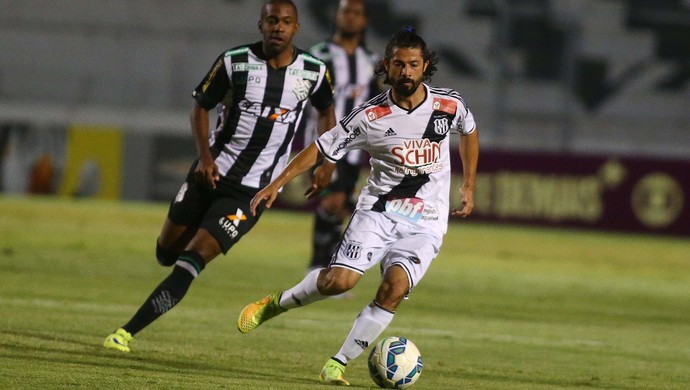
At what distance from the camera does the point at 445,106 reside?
21.9ft

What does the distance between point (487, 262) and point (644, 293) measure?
2865mm

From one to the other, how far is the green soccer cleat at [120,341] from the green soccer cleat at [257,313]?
639 millimetres

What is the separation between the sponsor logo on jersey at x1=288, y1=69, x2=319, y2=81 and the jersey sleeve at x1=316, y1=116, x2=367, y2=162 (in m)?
1.16

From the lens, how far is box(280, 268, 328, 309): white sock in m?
6.57

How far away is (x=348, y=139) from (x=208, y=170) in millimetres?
1143

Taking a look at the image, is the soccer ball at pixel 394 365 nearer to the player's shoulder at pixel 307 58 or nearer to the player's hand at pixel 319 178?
the player's hand at pixel 319 178

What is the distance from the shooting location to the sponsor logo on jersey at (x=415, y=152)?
6.59 meters

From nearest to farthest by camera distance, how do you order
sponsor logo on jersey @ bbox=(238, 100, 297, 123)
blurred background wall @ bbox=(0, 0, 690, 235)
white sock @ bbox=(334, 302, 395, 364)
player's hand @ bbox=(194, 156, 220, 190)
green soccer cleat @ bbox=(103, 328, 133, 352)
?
white sock @ bbox=(334, 302, 395, 364), green soccer cleat @ bbox=(103, 328, 133, 352), player's hand @ bbox=(194, 156, 220, 190), sponsor logo on jersey @ bbox=(238, 100, 297, 123), blurred background wall @ bbox=(0, 0, 690, 235)

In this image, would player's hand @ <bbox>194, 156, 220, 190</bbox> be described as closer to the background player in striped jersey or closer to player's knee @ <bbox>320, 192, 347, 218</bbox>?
the background player in striped jersey

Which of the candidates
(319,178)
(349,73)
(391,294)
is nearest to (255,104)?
(319,178)

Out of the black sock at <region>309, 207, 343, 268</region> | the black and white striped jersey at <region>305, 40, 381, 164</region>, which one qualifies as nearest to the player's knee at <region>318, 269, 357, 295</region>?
the black and white striped jersey at <region>305, 40, 381, 164</region>

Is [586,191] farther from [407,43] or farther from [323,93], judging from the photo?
[407,43]

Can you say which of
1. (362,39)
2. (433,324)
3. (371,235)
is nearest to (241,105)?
(371,235)

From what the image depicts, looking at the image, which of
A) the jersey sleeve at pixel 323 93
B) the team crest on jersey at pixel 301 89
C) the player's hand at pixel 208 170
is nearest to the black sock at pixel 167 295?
the player's hand at pixel 208 170
